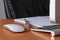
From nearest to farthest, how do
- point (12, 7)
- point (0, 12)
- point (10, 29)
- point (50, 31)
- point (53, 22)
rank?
point (50, 31)
point (10, 29)
point (53, 22)
point (12, 7)
point (0, 12)

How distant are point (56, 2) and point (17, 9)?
103 cm

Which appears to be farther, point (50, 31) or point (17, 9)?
Result: point (17, 9)

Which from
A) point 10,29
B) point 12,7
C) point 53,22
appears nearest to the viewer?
point 10,29

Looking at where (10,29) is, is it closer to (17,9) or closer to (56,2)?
(56,2)

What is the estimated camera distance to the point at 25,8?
1.89 meters

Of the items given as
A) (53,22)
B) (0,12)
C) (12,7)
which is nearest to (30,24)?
(53,22)

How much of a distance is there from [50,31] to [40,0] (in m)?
1.26

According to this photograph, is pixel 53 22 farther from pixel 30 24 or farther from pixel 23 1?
pixel 23 1

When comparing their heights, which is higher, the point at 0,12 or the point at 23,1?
the point at 23,1

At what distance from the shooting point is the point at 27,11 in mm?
1898

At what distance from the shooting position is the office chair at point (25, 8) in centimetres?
184

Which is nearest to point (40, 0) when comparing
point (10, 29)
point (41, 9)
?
point (41, 9)

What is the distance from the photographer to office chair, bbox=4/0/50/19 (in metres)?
1.84

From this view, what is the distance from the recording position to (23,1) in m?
1.88
